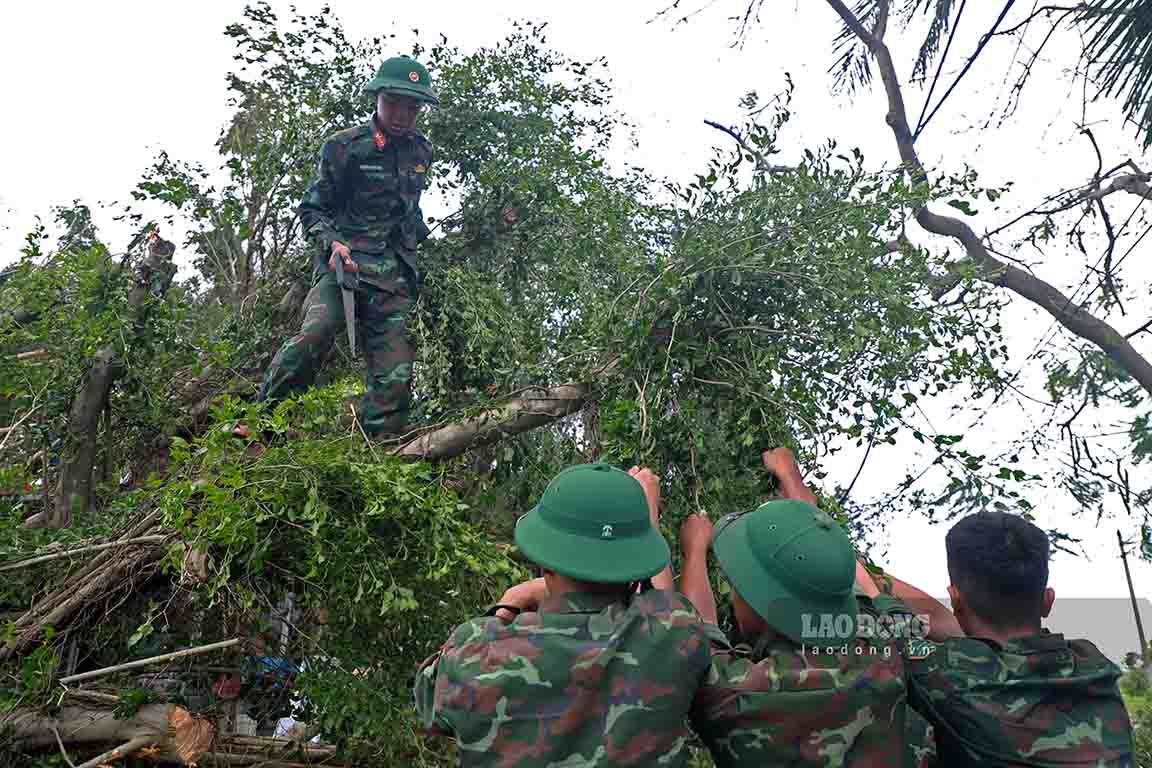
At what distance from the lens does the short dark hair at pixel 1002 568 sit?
2.10m

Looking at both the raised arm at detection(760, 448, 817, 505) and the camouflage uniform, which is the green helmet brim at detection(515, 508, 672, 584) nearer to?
the raised arm at detection(760, 448, 817, 505)

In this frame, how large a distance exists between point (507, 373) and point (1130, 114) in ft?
9.84

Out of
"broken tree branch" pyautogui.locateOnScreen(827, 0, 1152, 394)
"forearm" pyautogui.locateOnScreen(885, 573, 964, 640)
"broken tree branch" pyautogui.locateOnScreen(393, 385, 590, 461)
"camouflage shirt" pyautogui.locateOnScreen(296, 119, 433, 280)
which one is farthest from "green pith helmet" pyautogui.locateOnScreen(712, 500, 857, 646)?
"broken tree branch" pyautogui.locateOnScreen(827, 0, 1152, 394)

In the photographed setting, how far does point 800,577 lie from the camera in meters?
1.96

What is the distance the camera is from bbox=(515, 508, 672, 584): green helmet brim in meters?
1.92

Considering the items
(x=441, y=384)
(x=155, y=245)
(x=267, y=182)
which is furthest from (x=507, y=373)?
(x=267, y=182)

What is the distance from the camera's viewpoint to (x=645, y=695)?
1861 mm

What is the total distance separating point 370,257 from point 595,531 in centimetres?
346

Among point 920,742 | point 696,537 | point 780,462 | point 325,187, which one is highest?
point 325,187

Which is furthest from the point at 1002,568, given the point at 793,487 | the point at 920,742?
the point at 793,487

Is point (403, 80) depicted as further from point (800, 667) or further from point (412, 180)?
point (800, 667)

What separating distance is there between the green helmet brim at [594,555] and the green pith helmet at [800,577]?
0.19 metres

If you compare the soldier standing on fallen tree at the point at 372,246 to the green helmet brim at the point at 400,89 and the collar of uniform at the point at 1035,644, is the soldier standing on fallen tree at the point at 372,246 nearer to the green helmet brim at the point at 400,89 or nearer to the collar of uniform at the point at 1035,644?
the green helmet brim at the point at 400,89

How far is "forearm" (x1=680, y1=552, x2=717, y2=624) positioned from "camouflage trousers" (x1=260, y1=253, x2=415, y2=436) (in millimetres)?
2790
